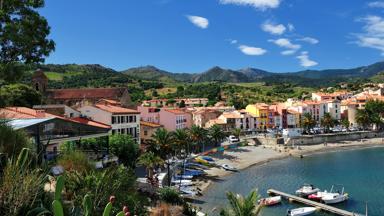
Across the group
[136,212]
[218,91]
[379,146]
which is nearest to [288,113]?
[379,146]

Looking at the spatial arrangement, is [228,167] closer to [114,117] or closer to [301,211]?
[114,117]

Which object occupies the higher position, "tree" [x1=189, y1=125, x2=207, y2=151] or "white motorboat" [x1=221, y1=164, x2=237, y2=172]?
"tree" [x1=189, y1=125, x2=207, y2=151]

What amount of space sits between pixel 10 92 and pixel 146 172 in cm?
3011

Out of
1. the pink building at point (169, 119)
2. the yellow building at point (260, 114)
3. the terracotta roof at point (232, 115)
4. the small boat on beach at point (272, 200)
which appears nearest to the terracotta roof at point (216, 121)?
the terracotta roof at point (232, 115)

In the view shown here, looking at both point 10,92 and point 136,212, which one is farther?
point 10,92

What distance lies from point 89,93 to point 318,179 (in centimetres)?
5595

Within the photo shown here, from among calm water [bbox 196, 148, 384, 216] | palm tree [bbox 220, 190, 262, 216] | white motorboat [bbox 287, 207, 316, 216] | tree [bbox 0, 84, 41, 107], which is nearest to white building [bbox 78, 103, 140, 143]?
calm water [bbox 196, 148, 384, 216]

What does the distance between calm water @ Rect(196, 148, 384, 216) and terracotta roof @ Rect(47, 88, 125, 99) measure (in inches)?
1402

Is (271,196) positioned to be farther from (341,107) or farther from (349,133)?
(341,107)

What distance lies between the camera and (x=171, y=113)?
8981 cm

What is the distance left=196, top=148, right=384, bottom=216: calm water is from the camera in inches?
1806

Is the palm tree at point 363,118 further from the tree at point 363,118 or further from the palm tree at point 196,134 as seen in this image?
the palm tree at point 196,134

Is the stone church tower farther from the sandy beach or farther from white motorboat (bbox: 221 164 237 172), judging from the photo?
white motorboat (bbox: 221 164 237 172)

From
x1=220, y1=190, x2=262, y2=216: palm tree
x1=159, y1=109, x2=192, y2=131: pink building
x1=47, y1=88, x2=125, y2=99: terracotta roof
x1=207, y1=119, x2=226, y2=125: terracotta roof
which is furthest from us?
x1=207, y1=119, x2=226, y2=125: terracotta roof
